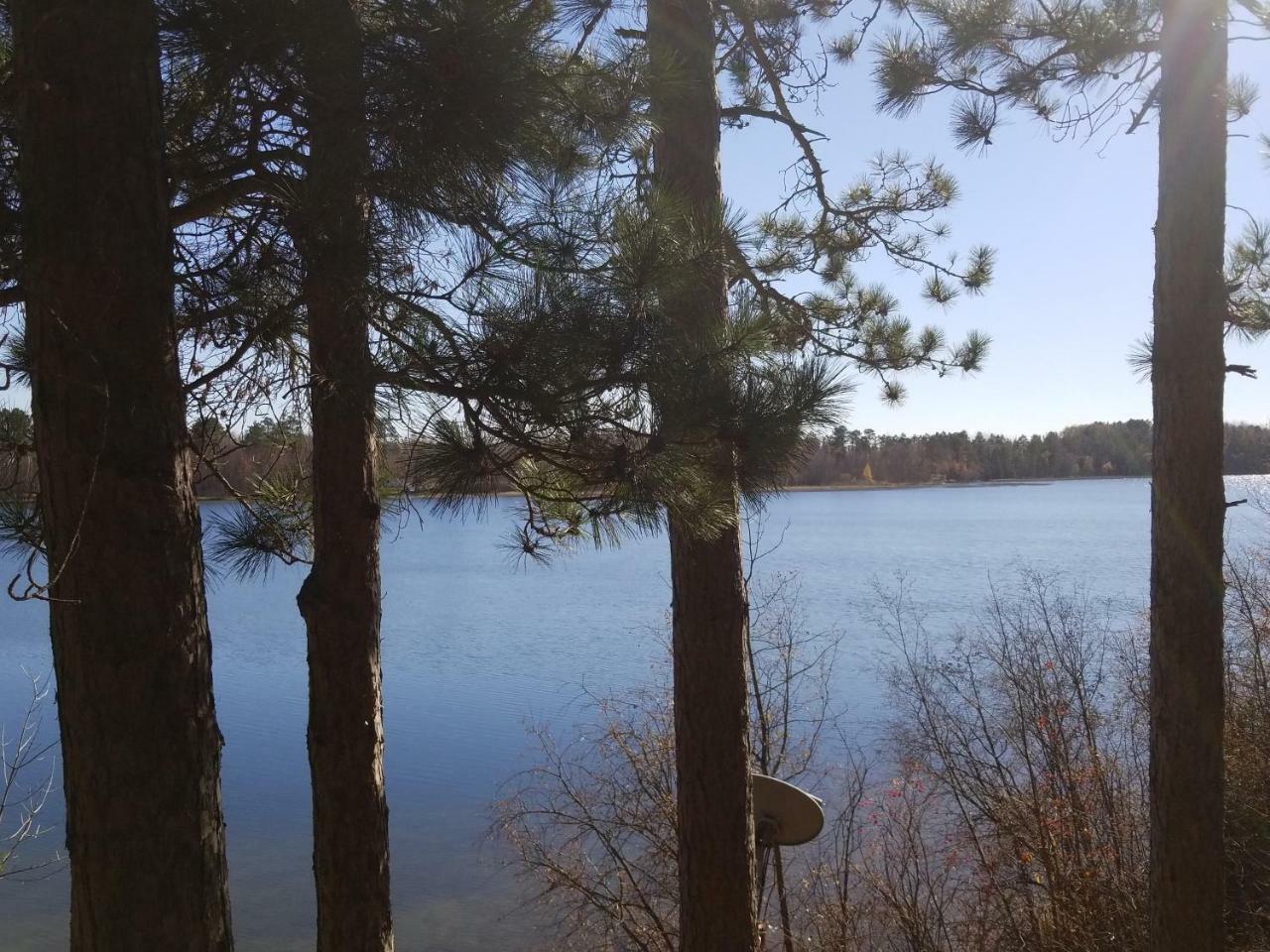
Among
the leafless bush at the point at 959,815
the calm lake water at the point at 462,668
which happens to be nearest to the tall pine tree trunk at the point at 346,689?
the calm lake water at the point at 462,668

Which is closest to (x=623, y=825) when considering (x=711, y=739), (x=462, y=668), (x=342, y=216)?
(x=711, y=739)

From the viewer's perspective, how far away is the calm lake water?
23.4 ft

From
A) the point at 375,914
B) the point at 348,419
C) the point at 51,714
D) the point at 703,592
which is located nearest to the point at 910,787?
the point at 703,592

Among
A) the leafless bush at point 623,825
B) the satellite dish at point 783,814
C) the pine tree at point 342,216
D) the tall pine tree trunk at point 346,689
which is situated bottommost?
the leafless bush at point 623,825

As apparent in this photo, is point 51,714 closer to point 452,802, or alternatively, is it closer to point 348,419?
point 452,802

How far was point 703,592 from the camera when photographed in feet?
11.1

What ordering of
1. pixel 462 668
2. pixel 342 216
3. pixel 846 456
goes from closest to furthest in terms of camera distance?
pixel 342 216, pixel 846 456, pixel 462 668

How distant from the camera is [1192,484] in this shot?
3.42 meters

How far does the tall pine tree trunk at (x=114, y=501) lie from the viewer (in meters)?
1.68

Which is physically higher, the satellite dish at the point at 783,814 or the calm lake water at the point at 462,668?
the satellite dish at the point at 783,814

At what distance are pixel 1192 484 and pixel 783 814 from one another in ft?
5.82

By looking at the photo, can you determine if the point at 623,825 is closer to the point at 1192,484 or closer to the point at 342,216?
the point at 1192,484

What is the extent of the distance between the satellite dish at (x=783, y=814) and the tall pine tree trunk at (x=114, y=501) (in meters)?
2.16

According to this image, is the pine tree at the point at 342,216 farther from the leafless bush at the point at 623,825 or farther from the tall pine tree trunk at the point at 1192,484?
the leafless bush at the point at 623,825
